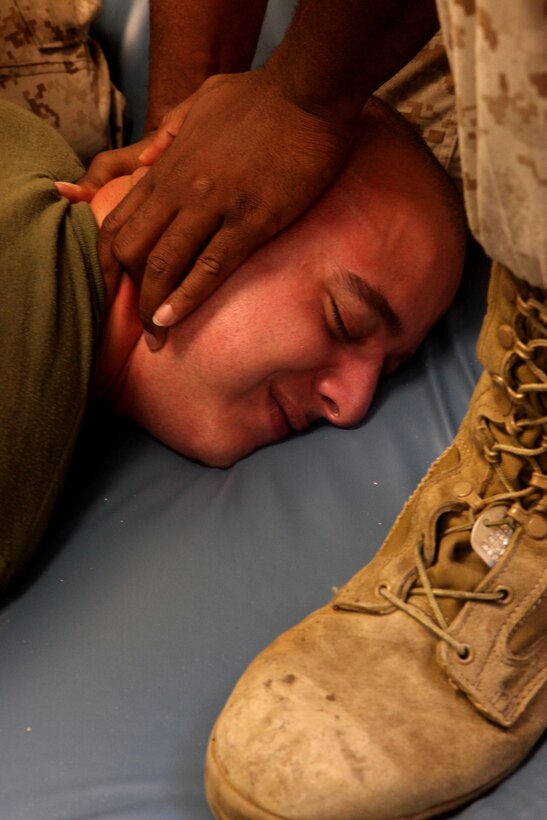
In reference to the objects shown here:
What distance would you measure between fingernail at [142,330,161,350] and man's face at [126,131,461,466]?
0.01 metres

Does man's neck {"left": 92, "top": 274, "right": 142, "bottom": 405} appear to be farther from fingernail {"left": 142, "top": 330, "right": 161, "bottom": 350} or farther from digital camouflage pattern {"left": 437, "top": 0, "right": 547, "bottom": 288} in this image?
digital camouflage pattern {"left": 437, "top": 0, "right": 547, "bottom": 288}

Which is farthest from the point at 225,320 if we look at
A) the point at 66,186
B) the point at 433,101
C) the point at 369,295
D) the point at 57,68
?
the point at 57,68

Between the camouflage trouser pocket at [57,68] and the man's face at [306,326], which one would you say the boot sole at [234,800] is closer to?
the man's face at [306,326]

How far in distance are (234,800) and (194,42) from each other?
1.06 meters

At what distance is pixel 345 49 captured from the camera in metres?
0.93

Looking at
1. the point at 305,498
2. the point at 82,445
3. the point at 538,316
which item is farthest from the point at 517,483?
the point at 82,445

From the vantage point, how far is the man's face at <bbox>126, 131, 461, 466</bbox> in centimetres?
101

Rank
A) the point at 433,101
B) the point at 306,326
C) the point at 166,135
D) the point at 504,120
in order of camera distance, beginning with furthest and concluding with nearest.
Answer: the point at 433,101
the point at 166,135
the point at 306,326
the point at 504,120

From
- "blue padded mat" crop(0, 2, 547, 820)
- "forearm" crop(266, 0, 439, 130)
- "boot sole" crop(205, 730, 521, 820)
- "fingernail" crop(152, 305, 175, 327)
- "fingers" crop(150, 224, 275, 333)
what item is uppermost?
"forearm" crop(266, 0, 439, 130)

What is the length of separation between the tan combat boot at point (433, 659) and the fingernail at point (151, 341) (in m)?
0.38

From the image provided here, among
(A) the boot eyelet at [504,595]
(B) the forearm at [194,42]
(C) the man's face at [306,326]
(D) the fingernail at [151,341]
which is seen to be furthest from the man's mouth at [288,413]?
(B) the forearm at [194,42]

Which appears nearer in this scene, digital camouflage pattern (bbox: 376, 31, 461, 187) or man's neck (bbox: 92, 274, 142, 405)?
man's neck (bbox: 92, 274, 142, 405)

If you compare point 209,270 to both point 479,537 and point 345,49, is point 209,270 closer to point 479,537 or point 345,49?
point 345,49

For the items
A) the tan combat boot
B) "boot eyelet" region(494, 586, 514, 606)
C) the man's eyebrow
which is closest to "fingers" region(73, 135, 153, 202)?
the man's eyebrow
